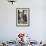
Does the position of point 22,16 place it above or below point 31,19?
above

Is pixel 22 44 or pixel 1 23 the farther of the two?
pixel 1 23

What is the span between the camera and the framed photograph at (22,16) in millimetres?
5340

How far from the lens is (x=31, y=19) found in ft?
17.5

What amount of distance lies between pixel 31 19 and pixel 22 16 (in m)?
0.39

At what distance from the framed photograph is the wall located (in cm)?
12

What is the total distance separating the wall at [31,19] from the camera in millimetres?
5312

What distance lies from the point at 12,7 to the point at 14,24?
2.28ft

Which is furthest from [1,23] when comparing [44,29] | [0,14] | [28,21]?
[44,29]

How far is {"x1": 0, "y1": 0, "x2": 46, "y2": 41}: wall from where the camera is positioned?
17.4ft

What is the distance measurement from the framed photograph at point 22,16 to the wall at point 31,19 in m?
0.12

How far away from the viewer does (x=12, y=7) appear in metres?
5.35

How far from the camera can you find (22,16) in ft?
17.7

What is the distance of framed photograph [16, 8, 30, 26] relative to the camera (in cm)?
534

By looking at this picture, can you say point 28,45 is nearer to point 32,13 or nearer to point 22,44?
point 22,44
